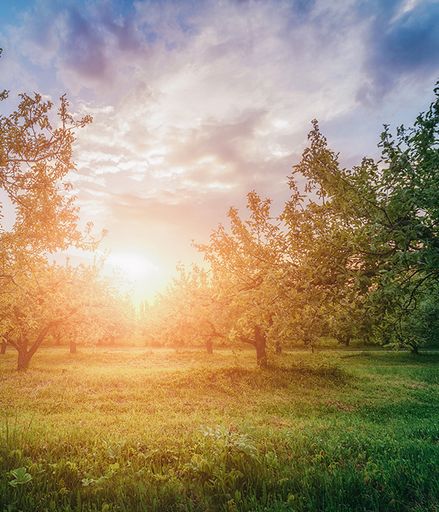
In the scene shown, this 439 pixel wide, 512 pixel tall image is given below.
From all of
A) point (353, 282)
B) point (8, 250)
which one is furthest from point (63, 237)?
point (353, 282)

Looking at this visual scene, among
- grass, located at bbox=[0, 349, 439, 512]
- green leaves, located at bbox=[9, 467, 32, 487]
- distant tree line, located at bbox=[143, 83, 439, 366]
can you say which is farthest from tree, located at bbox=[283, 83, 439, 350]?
green leaves, located at bbox=[9, 467, 32, 487]

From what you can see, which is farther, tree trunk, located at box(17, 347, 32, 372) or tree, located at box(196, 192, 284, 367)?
tree trunk, located at box(17, 347, 32, 372)

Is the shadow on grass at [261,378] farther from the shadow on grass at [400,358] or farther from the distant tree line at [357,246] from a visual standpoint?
the shadow on grass at [400,358]

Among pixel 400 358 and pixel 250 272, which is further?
pixel 400 358

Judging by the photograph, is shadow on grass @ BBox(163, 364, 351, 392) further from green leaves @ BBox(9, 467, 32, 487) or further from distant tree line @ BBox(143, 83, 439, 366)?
green leaves @ BBox(9, 467, 32, 487)

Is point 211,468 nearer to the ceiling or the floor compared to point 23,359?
nearer to the ceiling

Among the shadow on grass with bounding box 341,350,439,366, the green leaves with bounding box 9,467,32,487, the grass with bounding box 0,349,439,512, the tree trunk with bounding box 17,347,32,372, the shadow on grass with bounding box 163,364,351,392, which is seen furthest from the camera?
the shadow on grass with bounding box 341,350,439,366

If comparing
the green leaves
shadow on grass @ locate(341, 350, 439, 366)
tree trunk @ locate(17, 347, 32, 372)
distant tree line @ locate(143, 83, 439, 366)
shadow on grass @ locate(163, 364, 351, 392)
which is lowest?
shadow on grass @ locate(341, 350, 439, 366)

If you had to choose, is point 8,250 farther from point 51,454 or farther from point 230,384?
point 230,384

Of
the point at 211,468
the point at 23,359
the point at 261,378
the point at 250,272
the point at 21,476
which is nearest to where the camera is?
the point at 21,476

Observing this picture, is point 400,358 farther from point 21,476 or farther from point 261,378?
point 21,476

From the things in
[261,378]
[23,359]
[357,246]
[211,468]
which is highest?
[357,246]

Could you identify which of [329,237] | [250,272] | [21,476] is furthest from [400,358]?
[21,476]

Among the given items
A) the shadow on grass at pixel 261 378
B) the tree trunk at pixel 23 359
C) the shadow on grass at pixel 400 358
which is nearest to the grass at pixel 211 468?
the shadow on grass at pixel 261 378
